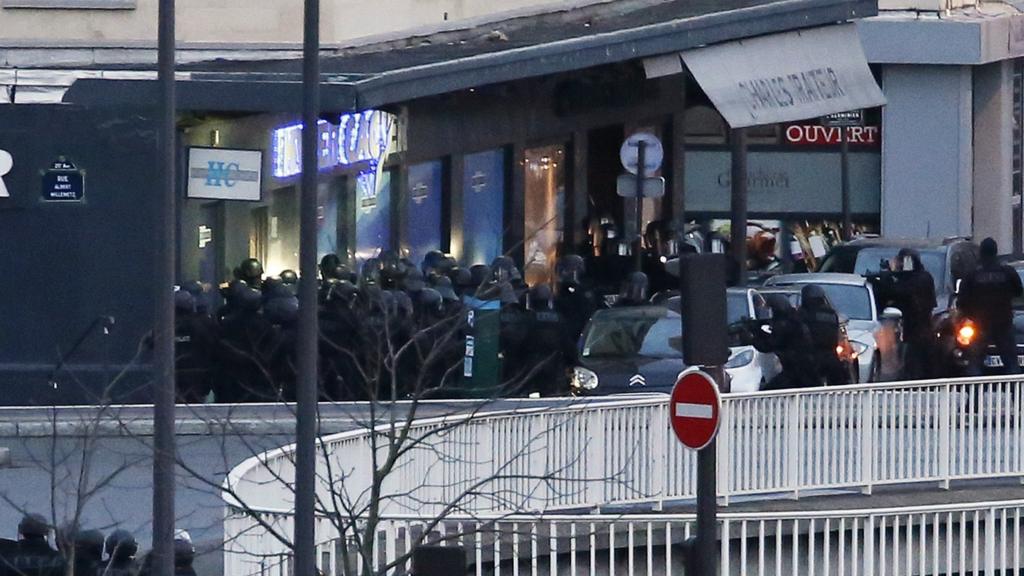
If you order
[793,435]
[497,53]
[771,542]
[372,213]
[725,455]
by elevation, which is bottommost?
[771,542]

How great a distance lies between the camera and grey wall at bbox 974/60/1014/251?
4409cm

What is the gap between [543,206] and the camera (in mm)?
35594

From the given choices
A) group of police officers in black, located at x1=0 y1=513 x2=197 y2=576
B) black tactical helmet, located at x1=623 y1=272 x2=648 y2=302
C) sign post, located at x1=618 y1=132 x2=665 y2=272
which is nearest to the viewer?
group of police officers in black, located at x1=0 y1=513 x2=197 y2=576

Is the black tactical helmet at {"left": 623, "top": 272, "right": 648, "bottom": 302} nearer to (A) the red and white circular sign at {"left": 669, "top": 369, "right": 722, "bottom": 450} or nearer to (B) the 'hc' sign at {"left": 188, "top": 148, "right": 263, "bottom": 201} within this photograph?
(B) the 'hc' sign at {"left": 188, "top": 148, "right": 263, "bottom": 201}

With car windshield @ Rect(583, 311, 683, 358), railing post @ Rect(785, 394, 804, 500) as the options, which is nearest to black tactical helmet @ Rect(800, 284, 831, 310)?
car windshield @ Rect(583, 311, 683, 358)

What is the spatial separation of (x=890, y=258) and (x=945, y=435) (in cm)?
1241

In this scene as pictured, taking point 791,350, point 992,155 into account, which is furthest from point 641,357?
point 992,155

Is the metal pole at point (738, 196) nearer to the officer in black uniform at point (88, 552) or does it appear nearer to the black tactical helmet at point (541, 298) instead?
the black tactical helmet at point (541, 298)

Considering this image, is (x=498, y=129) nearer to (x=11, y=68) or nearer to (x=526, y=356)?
(x=11, y=68)

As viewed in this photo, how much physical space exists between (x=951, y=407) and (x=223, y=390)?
7.12 metres

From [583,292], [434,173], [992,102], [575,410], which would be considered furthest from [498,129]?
[575,410]

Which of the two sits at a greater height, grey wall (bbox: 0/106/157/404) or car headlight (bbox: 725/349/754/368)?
grey wall (bbox: 0/106/157/404)

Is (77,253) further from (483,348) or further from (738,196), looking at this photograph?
(738,196)

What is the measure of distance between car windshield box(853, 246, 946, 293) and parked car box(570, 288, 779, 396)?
209 inches
